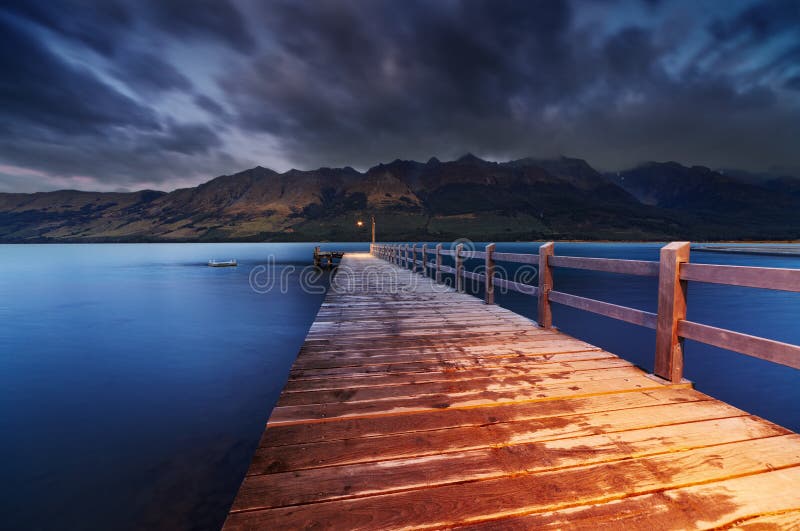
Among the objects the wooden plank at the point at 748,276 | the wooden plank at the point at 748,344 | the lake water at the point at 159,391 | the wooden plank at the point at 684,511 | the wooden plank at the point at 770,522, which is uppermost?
the wooden plank at the point at 748,276

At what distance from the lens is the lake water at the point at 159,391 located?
5.07 metres

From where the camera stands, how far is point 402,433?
2.70m

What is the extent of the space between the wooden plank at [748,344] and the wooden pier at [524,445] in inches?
0.8

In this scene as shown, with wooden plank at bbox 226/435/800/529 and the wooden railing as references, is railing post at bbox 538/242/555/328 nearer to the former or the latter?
the wooden railing

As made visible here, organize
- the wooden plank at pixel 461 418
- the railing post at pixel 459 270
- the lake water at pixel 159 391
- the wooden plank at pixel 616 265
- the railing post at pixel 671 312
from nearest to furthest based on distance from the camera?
the wooden plank at pixel 461 418 < the railing post at pixel 671 312 < the wooden plank at pixel 616 265 < the lake water at pixel 159 391 < the railing post at pixel 459 270

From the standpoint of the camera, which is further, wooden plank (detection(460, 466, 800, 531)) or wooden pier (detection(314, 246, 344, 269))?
wooden pier (detection(314, 246, 344, 269))

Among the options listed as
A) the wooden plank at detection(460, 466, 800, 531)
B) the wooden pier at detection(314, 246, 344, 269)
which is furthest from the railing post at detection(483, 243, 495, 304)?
the wooden pier at detection(314, 246, 344, 269)

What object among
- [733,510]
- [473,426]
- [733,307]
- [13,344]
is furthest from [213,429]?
[733,307]

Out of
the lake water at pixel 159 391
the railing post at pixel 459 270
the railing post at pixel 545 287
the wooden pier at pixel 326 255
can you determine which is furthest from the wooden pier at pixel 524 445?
the wooden pier at pixel 326 255

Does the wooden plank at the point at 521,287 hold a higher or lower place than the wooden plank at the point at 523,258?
lower

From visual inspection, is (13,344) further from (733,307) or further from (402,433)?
(733,307)

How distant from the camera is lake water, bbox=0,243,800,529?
5070 millimetres

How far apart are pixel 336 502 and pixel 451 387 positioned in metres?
1.78

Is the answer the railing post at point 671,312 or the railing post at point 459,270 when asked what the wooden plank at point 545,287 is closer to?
the railing post at point 671,312
